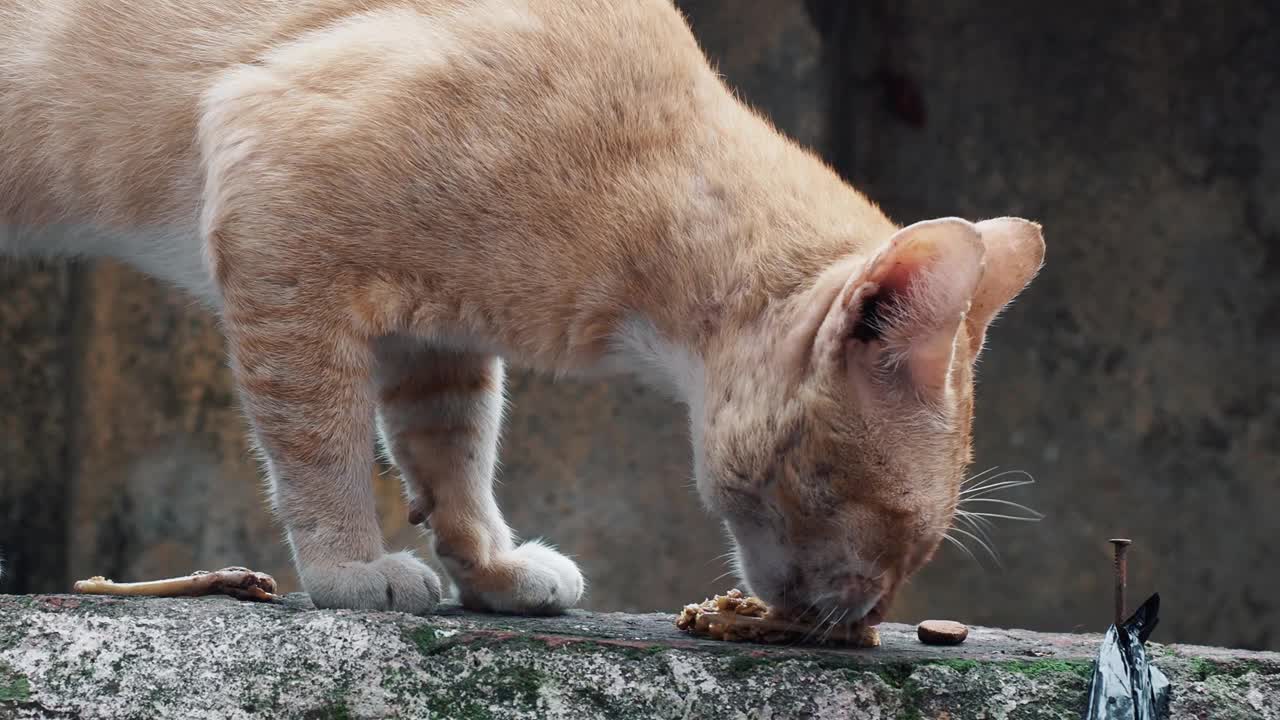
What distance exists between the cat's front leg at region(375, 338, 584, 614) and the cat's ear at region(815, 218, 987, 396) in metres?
1.00

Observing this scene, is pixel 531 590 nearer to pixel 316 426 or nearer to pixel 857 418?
pixel 316 426

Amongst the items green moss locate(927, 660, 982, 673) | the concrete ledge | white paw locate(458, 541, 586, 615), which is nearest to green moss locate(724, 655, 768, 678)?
the concrete ledge

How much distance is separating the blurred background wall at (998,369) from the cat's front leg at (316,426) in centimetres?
314

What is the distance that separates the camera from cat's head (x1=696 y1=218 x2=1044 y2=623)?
2.06 meters

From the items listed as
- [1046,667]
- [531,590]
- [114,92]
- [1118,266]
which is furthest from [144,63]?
[1118,266]

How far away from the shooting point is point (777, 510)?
2307mm

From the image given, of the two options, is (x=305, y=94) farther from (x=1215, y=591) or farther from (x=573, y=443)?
(x=1215, y=591)

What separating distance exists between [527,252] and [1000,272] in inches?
31.7

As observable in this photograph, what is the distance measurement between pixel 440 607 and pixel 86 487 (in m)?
3.32

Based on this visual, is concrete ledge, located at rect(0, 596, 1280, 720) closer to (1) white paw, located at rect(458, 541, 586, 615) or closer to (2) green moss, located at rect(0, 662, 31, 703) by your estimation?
(2) green moss, located at rect(0, 662, 31, 703)

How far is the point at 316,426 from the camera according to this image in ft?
8.24

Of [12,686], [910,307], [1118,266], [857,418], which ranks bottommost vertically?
[12,686]

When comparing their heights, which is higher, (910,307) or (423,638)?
(910,307)

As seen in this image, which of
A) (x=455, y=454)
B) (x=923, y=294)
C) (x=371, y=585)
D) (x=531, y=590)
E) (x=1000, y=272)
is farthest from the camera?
(x=455, y=454)
